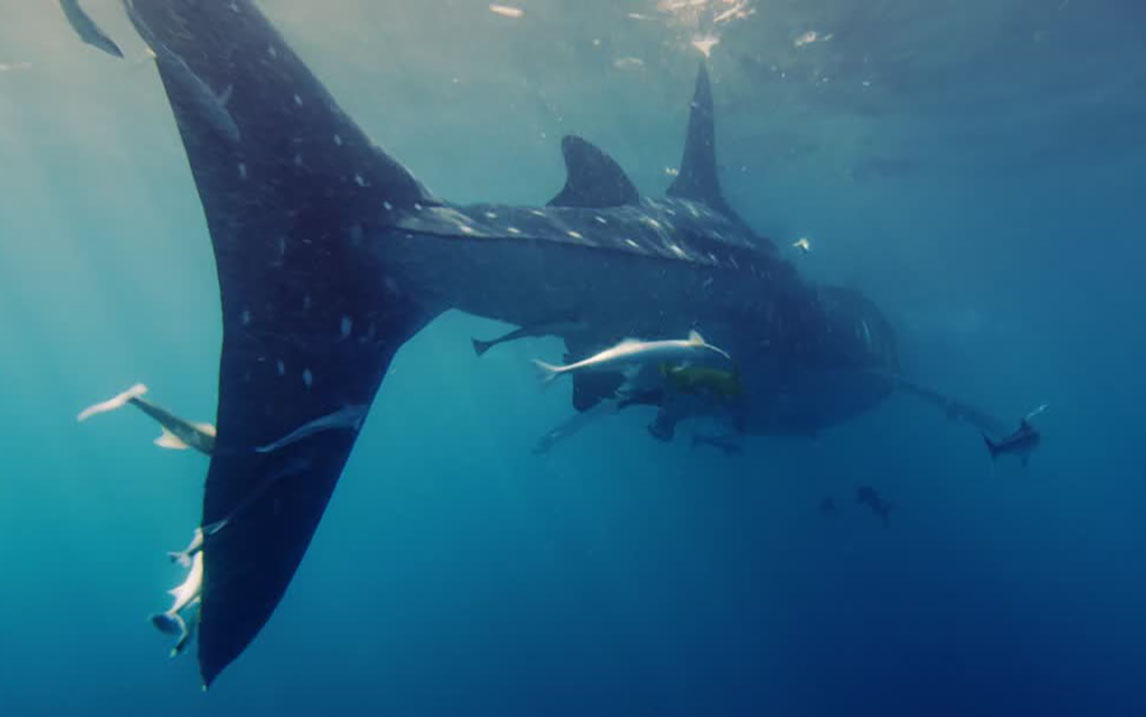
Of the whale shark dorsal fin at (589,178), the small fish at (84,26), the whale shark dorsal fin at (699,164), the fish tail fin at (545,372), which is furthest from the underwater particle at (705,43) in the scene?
the small fish at (84,26)

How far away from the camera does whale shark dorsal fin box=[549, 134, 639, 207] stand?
5.25 m

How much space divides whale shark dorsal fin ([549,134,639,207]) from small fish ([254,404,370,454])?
110 inches

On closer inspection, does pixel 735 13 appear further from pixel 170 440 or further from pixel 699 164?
pixel 170 440

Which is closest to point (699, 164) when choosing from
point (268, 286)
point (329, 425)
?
point (268, 286)

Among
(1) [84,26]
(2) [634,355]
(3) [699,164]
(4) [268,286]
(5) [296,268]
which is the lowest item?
(4) [268,286]

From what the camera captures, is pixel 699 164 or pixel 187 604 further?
pixel 699 164

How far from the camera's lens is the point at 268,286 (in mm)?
2766

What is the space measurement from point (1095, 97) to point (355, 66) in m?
23.4

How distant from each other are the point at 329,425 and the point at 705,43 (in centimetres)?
1775

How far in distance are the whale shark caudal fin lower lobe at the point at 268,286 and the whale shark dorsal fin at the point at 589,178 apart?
92.4 inches

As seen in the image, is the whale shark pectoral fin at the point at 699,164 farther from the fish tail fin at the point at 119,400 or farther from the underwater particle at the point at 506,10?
the underwater particle at the point at 506,10

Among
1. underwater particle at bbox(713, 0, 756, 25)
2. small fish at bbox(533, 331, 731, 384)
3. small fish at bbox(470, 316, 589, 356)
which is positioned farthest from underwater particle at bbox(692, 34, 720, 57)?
small fish at bbox(470, 316, 589, 356)

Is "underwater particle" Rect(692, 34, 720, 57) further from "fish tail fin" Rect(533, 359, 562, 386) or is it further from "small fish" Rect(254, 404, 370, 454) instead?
"small fish" Rect(254, 404, 370, 454)

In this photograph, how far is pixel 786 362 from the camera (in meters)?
10.2
